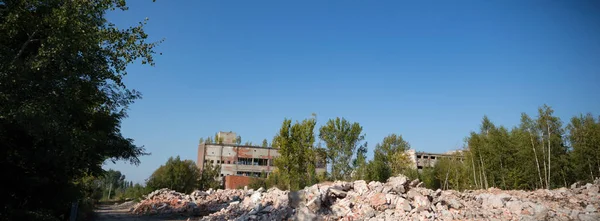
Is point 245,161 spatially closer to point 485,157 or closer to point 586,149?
point 485,157

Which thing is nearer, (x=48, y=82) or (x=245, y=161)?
(x=48, y=82)

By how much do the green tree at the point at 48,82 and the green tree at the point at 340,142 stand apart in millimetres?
26424

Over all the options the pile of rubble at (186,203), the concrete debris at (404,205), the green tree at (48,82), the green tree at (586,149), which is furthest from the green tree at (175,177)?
the green tree at (586,149)

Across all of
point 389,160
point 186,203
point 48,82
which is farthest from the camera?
point 389,160

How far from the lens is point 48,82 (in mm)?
7496

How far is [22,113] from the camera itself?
6.49 metres

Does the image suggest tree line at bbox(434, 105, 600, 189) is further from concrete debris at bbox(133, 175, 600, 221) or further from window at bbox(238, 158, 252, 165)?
window at bbox(238, 158, 252, 165)

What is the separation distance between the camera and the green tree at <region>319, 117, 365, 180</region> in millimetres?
34225

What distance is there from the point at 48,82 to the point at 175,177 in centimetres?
3058

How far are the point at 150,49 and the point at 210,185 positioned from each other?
35.7 m

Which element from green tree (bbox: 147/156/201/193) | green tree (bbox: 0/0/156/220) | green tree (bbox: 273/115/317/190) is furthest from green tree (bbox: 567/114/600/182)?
green tree (bbox: 147/156/201/193)

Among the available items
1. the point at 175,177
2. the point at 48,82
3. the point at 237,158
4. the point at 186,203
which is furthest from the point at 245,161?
the point at 48,82

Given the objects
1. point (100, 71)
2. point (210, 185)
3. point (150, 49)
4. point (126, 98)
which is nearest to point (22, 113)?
point (100, 71)

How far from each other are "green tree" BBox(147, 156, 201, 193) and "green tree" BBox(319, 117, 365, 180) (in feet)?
50.1
